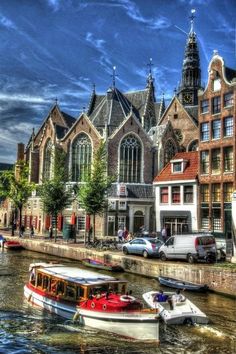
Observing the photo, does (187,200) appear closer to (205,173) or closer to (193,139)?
(205,173)

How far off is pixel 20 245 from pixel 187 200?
2023 cm

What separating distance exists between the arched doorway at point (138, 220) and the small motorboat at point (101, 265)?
1862 cm

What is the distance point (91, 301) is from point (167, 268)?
1159 centimetres

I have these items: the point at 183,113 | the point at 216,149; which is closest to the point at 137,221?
the point at 216,149

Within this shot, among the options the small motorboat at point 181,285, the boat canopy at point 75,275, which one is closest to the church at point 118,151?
the small motorboat at point 181,285

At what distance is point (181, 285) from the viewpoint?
1069 inches

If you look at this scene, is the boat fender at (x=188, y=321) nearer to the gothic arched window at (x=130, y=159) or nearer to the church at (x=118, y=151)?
the church at (x=118, y=151)

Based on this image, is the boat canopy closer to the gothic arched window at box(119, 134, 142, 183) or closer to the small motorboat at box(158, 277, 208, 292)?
the small motorboat at box(158, 277, 208, 292)

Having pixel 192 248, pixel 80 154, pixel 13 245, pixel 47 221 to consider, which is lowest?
pixel 13 245

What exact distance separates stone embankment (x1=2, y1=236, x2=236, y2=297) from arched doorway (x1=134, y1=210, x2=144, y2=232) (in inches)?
518

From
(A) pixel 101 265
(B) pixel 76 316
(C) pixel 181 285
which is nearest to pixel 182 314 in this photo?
(B) pixel 76 316

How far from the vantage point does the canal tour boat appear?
18250 millimetres

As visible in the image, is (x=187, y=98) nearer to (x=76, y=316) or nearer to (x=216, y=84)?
(x=216, y=84)

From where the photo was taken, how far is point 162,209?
157ft
